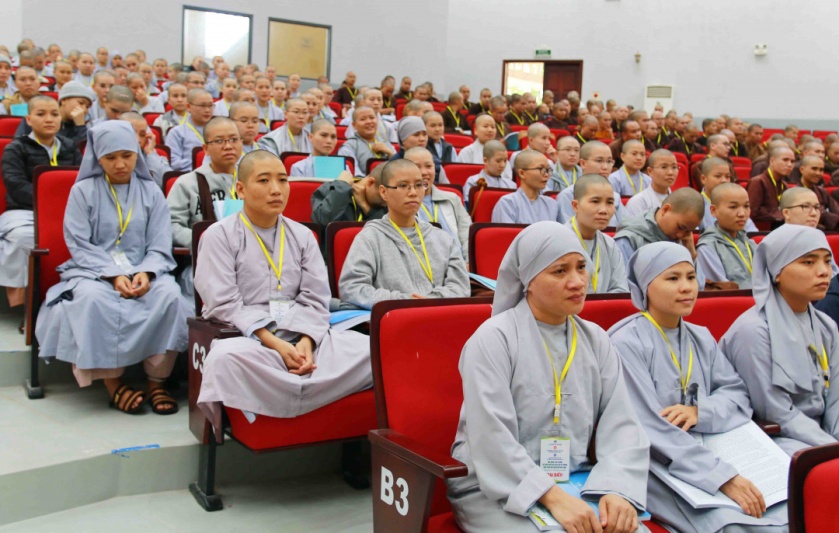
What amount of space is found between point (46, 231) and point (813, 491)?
3.22 m

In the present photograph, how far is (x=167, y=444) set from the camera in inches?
116

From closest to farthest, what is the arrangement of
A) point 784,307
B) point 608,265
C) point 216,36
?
point 784,307 → point 608,265 → point 216,36

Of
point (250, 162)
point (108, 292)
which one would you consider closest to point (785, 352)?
point (250, 162)

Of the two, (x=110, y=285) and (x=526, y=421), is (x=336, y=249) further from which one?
(x=526, y=421)

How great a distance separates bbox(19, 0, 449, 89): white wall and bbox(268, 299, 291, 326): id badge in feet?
35.5

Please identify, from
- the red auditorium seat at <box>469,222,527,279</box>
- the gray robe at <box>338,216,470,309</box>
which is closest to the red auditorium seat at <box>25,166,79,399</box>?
the gray robe at <box>338,216,470,309</box>

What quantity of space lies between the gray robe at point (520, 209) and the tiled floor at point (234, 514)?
233 centimetres

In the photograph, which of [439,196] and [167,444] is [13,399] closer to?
[167,444]

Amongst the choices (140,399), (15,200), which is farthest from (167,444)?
(15,200)

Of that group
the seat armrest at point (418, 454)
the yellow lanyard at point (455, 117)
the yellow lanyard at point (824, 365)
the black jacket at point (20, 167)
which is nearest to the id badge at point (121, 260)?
the black jacket at point (20, 167)

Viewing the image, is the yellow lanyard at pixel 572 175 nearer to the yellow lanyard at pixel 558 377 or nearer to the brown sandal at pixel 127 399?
the brown sandal at pixel 127 399

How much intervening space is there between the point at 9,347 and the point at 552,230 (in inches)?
106

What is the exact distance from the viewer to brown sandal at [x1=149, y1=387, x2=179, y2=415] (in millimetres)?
3299

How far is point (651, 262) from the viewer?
243 centimetres
